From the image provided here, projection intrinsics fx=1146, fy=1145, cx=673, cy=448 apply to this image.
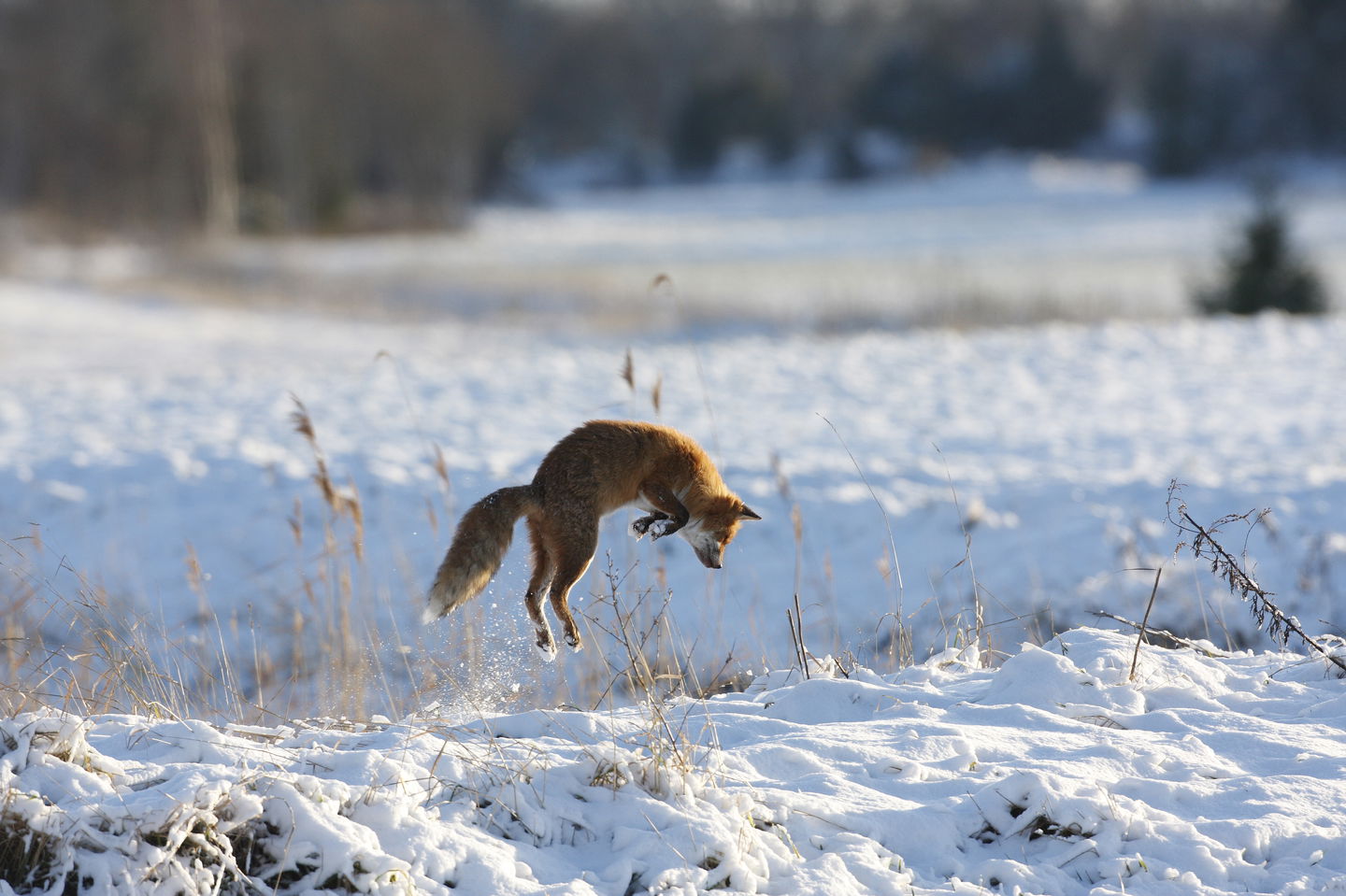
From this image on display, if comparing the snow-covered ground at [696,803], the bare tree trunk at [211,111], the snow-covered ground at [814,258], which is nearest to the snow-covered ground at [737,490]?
the snow-covered ground at [696,803]

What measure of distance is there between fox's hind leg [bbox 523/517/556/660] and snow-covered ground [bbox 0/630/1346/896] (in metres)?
0.27

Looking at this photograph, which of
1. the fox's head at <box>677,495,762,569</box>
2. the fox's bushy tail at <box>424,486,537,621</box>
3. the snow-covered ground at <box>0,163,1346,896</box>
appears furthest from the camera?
the fox's head at <box>677,495,762,569</box>

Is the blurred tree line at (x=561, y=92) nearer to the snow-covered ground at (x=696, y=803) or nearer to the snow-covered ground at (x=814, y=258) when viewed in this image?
the snow-covered ground at (x=814, y=258)

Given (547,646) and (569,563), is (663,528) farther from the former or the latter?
(547,646)

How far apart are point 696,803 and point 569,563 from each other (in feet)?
2.97

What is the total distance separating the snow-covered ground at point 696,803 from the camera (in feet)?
8.32

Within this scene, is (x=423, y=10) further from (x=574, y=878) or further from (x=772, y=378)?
(x=574, y=878)

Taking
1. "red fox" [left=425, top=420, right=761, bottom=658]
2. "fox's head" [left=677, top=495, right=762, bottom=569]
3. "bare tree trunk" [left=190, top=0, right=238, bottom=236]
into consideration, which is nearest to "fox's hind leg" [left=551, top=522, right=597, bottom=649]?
"red fox" [left=425, top=420, right=761, bottom=658]

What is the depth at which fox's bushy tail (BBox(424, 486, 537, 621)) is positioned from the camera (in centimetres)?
330

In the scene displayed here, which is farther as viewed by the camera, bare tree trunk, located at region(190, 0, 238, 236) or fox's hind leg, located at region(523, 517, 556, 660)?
bare tree trunk, located at region(190, 0, 238, 236)

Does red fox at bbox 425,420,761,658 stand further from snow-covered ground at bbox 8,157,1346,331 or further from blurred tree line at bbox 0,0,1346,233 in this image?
blurred tree line at bbox 0,0,1346,233

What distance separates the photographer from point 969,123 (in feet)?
196

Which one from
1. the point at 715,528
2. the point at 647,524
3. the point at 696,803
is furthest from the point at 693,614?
the point at 696,803

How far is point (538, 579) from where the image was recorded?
373 centimetres
